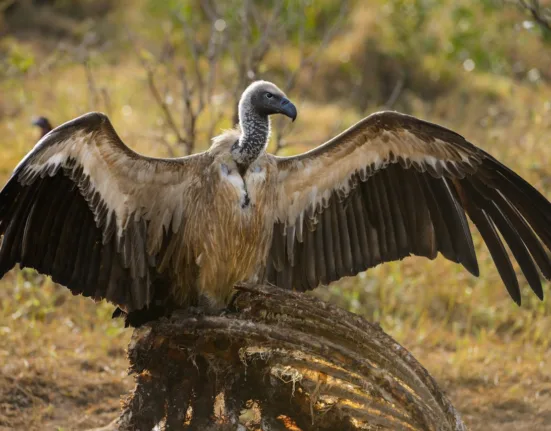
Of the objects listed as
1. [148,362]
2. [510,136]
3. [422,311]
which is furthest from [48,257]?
[510,136]

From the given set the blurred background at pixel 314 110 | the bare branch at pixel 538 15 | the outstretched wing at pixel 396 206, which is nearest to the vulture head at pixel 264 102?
the outstretched wing at pixel 396 206

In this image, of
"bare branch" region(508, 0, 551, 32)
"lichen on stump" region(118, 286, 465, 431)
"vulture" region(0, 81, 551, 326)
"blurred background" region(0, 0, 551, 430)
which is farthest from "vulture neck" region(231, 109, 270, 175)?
"bare branch" region(508, 0, 551, 32)

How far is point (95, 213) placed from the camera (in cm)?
476

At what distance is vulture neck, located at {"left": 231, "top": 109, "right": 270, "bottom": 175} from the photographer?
16.1 ft

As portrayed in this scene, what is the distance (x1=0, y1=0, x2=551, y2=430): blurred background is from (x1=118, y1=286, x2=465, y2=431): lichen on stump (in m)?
1.03

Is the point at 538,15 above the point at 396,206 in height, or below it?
above

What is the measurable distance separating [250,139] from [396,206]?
2.98 feet

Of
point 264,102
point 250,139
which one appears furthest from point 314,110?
point 250,139

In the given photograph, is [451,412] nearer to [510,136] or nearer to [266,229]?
[266,229]

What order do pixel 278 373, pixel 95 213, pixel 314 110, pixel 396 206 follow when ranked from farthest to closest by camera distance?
pixel 314 110 < pixel 396 206 < pixel 278 373 < pixel 95 213

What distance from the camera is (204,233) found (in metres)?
4.92

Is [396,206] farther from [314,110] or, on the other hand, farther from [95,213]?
[314,110]

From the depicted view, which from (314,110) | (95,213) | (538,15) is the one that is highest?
(314,110)

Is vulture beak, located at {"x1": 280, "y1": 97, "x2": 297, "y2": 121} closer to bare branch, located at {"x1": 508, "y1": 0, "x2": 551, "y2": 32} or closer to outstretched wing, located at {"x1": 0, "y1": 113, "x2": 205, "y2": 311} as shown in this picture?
outstretched wing, located at {"x1": 0, "y1": 113, "x2": 205, "y2": 311}
